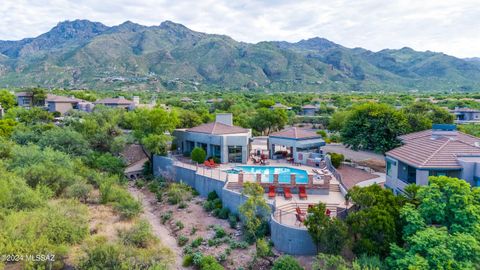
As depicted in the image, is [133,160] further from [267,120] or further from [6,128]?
[267,120]

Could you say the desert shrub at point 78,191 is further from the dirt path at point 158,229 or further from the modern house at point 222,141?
the modern house at point 222,141

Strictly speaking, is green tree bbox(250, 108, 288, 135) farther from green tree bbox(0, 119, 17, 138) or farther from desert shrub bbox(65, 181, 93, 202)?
green tree bbox(0, 119, 17, 138)

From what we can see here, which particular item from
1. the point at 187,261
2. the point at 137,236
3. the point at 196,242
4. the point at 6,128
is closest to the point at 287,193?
the point at 196,242

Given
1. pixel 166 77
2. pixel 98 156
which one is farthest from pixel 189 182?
pixel 166 77

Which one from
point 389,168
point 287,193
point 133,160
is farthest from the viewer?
point 133,160

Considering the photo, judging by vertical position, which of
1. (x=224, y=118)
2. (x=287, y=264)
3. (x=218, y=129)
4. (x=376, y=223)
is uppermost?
(x=224, y=118)

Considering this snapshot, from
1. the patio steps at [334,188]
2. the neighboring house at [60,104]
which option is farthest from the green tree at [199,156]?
the neighboring house at [60,104]
